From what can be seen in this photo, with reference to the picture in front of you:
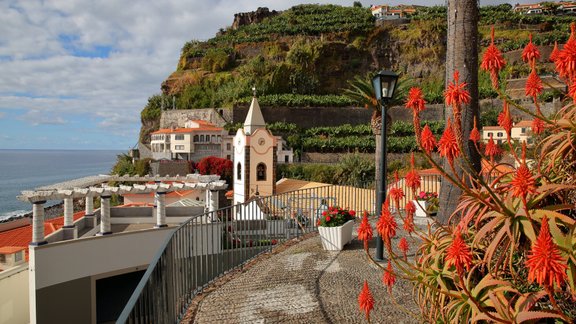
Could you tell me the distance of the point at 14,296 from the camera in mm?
15320

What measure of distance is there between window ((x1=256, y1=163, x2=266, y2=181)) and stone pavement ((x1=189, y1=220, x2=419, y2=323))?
2303 cm

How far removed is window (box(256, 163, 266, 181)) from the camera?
3024 centimetres

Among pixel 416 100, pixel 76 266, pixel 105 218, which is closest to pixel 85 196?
pixel 105 218

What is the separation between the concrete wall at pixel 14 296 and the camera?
14.8 meters

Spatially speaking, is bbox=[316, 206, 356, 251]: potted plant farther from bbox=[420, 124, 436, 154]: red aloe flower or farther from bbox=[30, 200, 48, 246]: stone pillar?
bbox=[30, 200, 48, 246]: stone pillar

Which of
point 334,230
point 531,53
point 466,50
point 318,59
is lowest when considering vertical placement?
point 334,230

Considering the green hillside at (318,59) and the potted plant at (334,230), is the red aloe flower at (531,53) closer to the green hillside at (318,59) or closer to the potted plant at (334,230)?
the potted plant at (334,230)

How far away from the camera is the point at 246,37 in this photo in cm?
6594

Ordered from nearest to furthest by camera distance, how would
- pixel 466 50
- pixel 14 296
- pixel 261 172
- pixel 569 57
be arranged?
pixel 569 57, pixel 466 50, pixel 14 296, pixel 261 172

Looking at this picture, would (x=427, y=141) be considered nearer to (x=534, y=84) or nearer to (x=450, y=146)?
(x=450, y=146)

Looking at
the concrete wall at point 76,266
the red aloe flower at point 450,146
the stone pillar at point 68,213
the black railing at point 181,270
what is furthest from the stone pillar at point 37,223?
the red aloe flower at point 450,146

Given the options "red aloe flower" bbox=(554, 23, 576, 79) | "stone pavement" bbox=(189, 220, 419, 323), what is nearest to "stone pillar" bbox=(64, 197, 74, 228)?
"stone pavement" bbox=(189, 220, 419, 323)

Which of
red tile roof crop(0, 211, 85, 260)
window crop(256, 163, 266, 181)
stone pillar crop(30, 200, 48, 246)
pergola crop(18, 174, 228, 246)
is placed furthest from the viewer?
window crop(256, 163, 266, 181)

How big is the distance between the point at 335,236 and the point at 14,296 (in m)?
14.2
